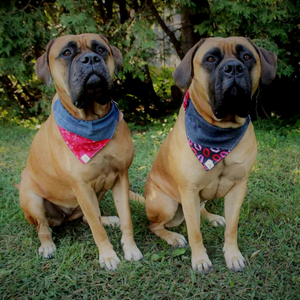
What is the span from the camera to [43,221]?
9.66ft

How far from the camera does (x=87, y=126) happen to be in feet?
8.04

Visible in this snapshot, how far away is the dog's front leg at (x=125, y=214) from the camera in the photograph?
2.74m

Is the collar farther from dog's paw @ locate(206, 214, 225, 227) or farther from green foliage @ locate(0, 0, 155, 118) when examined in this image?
green foliage @ locate(0, 0, 155, 118)

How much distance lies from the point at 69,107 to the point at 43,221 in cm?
112

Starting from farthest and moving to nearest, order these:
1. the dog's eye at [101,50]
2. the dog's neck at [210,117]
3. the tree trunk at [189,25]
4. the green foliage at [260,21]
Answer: the tree trunk at [189,25] → the green foliage at [260,21] → the dog's eye at [101,50] → the dog's neck at [210,117]

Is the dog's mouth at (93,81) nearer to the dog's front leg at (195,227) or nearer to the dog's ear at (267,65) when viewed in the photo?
the dog's front leg at (195,227)

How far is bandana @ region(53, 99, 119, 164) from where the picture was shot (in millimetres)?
2428

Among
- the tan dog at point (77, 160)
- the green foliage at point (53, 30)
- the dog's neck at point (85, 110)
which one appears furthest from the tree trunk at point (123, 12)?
the dog's neck at point (85, 110)

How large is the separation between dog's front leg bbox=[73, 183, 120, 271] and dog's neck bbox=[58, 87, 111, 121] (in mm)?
517

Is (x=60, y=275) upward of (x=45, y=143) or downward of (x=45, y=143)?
downward

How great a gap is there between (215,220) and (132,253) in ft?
2.90

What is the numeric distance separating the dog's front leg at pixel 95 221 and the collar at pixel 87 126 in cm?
39

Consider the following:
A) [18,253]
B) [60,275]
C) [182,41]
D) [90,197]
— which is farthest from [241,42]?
[182,41]

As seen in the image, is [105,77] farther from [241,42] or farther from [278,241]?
[278,241]
